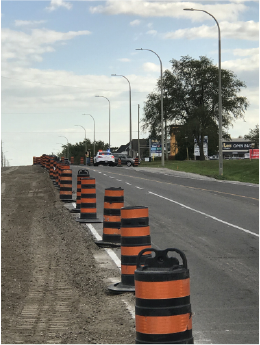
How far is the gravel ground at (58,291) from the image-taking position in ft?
22.4

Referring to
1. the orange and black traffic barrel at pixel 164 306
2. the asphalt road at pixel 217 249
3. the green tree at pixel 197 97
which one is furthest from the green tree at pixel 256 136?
the orange and black traffic barrel at pixel 164 306

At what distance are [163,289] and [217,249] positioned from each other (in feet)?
24.2

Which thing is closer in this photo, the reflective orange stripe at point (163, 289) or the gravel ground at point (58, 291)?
the reflective orange stripe at point (163, 289)

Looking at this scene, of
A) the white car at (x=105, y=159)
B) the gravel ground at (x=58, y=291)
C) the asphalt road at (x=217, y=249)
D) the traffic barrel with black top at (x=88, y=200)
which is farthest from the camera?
the white car at (x=105, y=159)

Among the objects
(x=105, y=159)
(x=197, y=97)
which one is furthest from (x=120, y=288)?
(x=197, y=97)

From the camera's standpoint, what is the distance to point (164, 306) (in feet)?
16.2

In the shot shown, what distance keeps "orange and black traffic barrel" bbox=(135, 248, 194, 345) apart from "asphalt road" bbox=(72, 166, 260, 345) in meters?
1.50

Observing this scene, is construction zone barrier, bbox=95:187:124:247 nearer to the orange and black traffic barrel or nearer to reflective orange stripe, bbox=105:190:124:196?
reflective orange stripe, bbox=105:190:124:196

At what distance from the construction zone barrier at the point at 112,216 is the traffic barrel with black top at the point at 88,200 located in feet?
11.2

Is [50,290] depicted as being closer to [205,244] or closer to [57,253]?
[57,253]

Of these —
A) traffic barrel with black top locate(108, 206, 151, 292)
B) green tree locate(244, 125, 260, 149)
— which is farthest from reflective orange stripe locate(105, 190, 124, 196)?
green tree locate(244, 125, 260, 149)

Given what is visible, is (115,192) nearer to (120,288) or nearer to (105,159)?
(120,288)

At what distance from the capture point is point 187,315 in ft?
16.6

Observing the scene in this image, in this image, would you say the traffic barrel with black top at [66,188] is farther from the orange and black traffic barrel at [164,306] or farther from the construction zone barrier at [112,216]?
the orange and black traffic barrel at [164,306]
